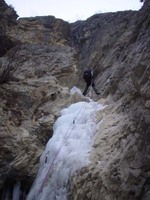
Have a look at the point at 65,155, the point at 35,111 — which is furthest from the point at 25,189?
the point at 35,111

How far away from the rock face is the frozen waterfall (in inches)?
10.4

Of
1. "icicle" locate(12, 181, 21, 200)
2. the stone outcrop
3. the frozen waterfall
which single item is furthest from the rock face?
the frozen waterfall

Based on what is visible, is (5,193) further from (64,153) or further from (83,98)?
(83,98)

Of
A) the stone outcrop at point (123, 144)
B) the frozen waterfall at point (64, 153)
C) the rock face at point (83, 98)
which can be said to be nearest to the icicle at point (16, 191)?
the rock face at point (83, 98)

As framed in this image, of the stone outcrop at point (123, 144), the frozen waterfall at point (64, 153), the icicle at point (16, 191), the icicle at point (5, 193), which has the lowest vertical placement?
the icicle at point (5, 193)

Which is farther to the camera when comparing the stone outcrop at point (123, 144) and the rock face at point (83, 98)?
the rock face at point (83, 98)

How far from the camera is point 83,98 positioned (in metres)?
10.8

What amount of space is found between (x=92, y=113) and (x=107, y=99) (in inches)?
30.7

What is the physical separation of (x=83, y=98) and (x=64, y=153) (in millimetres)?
3746

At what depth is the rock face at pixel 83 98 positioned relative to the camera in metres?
5.39

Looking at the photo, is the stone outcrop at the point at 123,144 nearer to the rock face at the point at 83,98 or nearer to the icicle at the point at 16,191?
the rock face at the point at 83,98

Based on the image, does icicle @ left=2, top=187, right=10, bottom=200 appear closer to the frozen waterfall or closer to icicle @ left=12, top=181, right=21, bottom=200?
icicle @ left=12, top=181, right=21, bottom=200

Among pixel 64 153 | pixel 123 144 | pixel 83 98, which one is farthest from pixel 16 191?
pixel 83 98

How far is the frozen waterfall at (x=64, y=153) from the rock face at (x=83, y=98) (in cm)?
26
